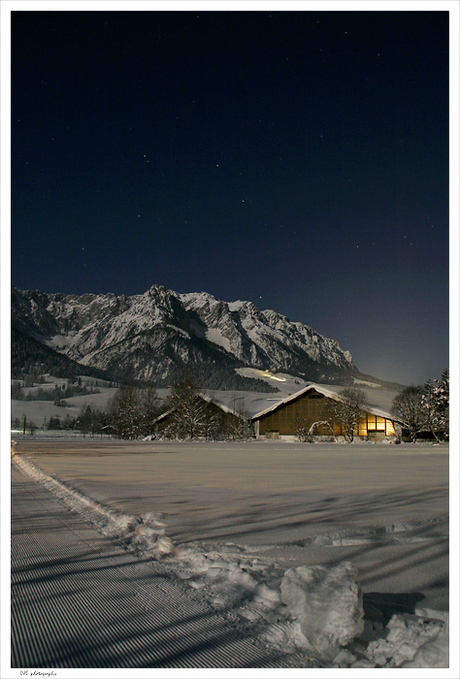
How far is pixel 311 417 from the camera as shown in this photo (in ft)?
204

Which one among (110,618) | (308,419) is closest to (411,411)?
(308,419)

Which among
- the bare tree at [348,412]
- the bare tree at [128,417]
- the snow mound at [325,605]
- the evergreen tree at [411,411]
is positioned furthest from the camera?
the bare tree at [128,417]

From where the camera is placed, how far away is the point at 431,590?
4.00 metres

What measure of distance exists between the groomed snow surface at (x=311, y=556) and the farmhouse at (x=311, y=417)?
50286 millimetres

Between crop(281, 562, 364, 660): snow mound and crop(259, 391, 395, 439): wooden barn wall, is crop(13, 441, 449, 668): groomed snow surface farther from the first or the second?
crop(259, 391, 395, 439): wooden barn wall

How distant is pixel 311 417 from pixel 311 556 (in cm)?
5843

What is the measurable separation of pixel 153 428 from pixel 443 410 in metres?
38.0

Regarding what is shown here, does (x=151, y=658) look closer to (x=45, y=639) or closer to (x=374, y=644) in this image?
(x=45, y=639)

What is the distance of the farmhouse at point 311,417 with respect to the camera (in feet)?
196

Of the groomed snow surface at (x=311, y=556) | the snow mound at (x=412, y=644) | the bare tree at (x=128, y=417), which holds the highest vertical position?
the snow mound at (x=412, y=644)

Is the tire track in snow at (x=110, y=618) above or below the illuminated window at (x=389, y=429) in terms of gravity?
above

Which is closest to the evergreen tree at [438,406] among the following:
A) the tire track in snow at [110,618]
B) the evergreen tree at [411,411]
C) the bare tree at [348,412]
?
the evergreen tree at [411,411]

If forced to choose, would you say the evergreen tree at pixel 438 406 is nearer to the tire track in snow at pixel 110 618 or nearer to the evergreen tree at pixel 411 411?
the evergreen tree at pixel 411 411

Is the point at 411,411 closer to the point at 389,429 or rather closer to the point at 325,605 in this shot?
the point at 389,429
